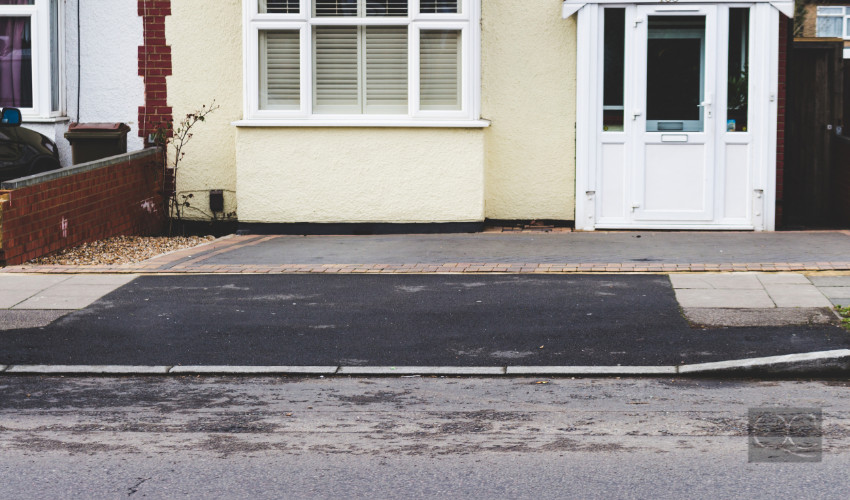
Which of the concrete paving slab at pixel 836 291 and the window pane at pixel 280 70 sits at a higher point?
the window pane at pixel 280 70

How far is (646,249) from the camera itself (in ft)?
35.9

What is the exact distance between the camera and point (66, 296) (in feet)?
29.8

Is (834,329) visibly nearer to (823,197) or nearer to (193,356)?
(193,356)

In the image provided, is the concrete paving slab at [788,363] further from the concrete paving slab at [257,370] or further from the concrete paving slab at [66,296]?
the concrete paving slab at [66,296]

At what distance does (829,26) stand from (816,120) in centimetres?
2904

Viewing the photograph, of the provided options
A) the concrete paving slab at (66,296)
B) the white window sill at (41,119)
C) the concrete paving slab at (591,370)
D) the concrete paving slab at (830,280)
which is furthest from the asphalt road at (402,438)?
the white window sill at (41,119)

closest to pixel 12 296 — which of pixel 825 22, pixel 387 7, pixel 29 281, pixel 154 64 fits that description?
pixel 29 281

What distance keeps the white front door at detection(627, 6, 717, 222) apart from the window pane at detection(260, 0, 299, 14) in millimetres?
3764

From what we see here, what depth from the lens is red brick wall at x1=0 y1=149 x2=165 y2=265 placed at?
10.3m

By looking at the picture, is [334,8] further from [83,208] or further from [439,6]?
[83,208]

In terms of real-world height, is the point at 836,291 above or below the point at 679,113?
below

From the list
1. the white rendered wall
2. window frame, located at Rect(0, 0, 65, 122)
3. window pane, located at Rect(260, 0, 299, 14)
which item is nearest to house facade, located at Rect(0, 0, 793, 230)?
window pane, located at Rect(260, 0, 299, 14)

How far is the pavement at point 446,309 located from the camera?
721 centimetres

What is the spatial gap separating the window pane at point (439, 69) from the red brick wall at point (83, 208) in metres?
3.30
